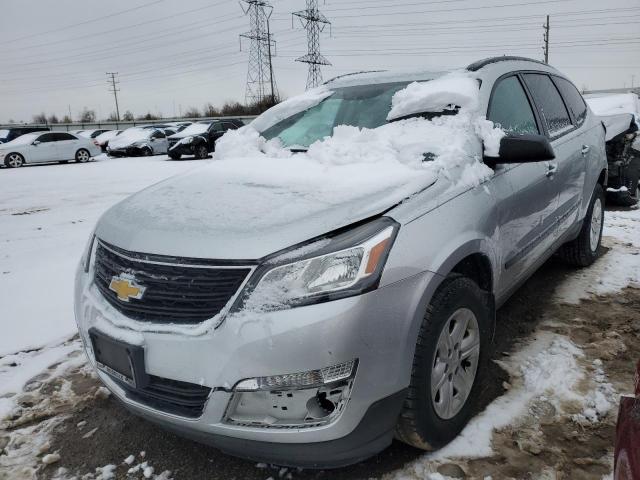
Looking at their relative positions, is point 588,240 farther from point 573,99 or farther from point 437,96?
point 437,96

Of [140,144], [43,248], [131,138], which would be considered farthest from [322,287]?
[131,138]

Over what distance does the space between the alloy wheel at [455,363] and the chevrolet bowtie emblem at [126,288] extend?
3.81 ft

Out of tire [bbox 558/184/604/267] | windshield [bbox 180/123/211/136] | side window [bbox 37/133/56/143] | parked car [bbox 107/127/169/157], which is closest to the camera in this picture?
tire [bbox 558/184/604/267]

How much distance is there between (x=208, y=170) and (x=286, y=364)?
1402 mm

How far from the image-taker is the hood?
6.01 feet

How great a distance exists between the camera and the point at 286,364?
1704 mm

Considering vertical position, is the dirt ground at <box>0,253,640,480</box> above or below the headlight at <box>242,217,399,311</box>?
below

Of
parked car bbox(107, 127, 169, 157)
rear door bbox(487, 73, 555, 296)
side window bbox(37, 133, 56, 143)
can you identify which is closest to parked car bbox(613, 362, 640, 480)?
rear door bbox(487, 73, 555, 296)

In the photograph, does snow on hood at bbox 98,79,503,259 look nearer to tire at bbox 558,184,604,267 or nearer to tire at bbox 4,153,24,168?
tire at bbox 558,184,604,267

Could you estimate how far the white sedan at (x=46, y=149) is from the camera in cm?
1888

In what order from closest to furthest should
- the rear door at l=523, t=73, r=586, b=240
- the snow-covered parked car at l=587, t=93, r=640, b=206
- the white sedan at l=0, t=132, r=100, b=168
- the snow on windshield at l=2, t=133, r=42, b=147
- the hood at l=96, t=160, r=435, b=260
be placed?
the hood at l=96, t=160, r=435, b=260 < the rear door at l=523, t=73, r=586, b=240 < the snow-covered parked car at l=587, t=93, r=640, b=206 < the white sedan at l=0, t=132, r=100, b=168 < the snow on windshield at l=2, t=133, r=42, b=147

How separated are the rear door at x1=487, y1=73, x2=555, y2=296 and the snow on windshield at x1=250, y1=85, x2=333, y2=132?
1.14m

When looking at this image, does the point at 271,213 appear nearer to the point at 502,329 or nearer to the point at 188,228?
the point at 188,228

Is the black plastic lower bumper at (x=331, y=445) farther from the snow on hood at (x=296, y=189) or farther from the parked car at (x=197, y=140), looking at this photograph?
the parked car at (x=197, y=140)
